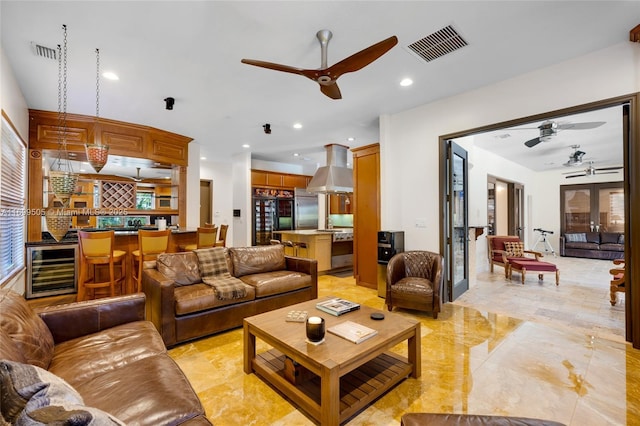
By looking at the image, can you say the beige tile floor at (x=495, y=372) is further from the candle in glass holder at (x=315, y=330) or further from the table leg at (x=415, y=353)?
the candle in glass holder at (x=315, y=330)

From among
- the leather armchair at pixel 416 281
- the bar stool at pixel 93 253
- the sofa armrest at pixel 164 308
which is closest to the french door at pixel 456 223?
the leather armchair at pixel 416 281

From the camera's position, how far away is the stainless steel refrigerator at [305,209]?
8102 millimetres

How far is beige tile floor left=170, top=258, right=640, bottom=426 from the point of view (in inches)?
71.7

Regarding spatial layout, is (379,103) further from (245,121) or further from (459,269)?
(459,269)

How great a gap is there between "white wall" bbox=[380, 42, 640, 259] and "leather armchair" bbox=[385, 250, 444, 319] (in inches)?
13.7

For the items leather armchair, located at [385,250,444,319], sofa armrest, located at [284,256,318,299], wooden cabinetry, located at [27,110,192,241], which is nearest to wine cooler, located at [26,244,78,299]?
wooden cabinetry, located at [27,110,192,241]

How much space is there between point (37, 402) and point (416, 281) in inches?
139

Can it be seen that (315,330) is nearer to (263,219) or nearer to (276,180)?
(263,219)

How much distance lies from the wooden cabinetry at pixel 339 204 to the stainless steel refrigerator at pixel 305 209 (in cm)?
68

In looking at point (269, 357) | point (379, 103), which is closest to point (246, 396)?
point (269, 357)

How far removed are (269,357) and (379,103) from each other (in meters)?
3.46

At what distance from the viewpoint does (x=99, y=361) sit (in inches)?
62.7

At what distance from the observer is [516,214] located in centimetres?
811

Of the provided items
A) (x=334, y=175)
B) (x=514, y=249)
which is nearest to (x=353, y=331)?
(x=334, y=175)
